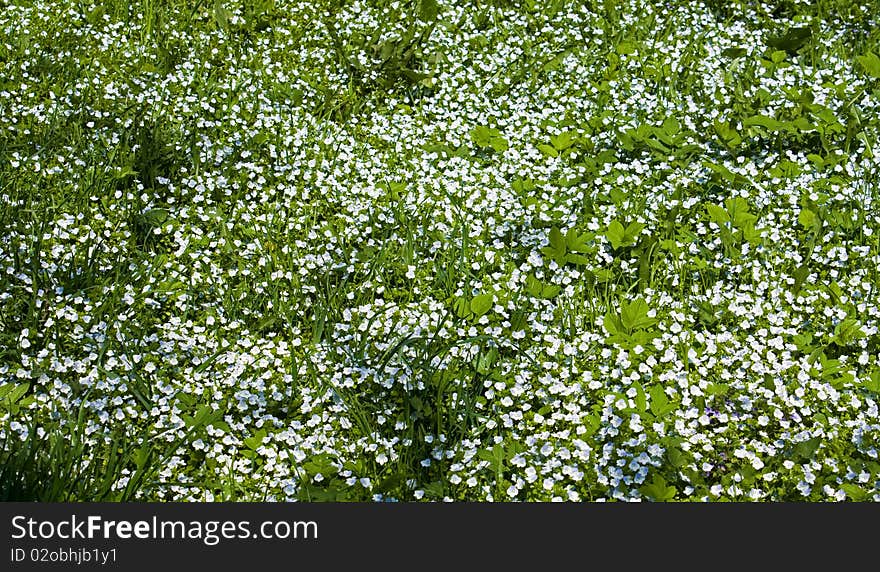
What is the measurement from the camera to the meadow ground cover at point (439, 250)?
13.9ft

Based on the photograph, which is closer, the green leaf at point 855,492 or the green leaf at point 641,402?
the green leaf at point 855,492

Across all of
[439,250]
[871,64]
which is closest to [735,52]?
[871,64]

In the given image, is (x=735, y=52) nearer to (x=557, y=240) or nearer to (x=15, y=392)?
(x=557, y=240)

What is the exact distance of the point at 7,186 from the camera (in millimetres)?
5520

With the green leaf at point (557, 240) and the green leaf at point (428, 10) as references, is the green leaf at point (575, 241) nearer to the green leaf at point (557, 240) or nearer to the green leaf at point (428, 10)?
the green leaf at point (557, 240)

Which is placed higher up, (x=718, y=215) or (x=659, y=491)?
(x=718, y=215)

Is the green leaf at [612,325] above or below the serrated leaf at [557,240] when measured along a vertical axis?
below

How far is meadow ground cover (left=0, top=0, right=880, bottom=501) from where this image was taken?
424cm

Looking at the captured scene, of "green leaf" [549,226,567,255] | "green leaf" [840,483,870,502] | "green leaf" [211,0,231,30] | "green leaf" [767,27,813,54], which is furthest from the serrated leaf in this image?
"green leaf" [211,0,231,30]

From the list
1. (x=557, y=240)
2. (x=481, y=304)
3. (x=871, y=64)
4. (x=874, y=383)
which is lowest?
(x=874, y=383)

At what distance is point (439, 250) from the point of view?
17.6ft

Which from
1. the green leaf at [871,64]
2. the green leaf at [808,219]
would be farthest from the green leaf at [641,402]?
the green leaf at [871,64]

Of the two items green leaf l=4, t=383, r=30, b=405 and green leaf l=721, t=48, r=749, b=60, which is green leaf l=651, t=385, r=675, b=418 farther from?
green leaf l=721, t=48, r=749, b=60

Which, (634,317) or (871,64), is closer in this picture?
(634,317)
